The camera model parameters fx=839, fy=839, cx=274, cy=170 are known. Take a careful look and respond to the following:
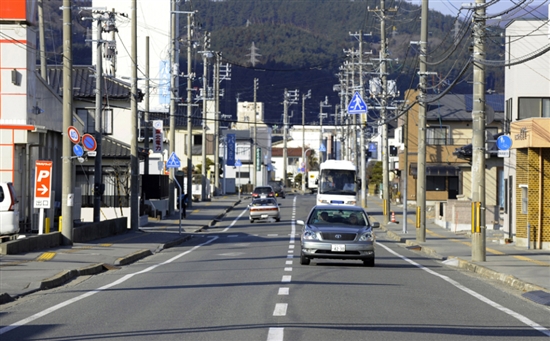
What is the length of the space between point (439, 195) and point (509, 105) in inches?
1424

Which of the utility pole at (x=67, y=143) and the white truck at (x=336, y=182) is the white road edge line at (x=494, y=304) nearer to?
the utility pole at (x=67, y=143)

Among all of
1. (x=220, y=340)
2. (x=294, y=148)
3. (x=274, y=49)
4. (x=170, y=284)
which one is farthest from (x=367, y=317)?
(x=274, y=49)

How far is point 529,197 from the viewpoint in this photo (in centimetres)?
2952

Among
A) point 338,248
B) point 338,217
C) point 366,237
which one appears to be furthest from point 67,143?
point 366,237

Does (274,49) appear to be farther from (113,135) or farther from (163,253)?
(163,253)

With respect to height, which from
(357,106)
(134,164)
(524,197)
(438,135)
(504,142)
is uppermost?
(357,106)

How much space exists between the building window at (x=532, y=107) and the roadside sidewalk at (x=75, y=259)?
14.5 metres

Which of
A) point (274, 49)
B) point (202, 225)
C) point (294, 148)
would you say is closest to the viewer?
→ point (202, 225)

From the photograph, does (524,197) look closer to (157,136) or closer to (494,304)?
(494,304)

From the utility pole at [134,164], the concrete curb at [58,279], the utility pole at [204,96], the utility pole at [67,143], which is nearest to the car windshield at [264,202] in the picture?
the utility pole at [134,164]

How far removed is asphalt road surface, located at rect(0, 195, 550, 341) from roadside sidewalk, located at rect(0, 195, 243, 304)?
579mm

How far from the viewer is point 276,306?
13250 millimetres

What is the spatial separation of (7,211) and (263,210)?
23.5 m

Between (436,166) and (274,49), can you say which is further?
(274,49)
